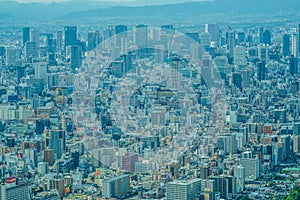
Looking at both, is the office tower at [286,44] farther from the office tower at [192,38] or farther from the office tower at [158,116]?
the office tower at [158,116]

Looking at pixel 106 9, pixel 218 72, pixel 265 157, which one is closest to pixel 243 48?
pixel 106 9

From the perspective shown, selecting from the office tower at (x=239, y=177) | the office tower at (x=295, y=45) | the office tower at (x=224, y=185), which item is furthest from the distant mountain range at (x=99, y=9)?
the office tower at (x=224, y=185)

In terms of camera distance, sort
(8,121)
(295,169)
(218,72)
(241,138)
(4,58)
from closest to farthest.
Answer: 1. (295,169)
2. (241,138)
3. (8,121)
4. (218,72)
5. (4,58)

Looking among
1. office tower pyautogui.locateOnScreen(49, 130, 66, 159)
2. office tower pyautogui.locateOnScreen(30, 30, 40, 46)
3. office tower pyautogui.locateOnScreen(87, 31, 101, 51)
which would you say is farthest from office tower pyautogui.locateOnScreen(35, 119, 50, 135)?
office tower pyautogui.locateOnScreen(30, 30, 40, 46)

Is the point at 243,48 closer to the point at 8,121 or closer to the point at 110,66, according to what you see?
the point at 110,66

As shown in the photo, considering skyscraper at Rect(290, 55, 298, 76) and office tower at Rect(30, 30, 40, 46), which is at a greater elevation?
office tower at Rect(30, 30, 40, 46)

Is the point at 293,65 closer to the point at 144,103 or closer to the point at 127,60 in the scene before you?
the point at 127,60

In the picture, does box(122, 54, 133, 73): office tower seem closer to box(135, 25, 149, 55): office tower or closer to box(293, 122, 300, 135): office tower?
box(135, 25, 149, 55): office tower
